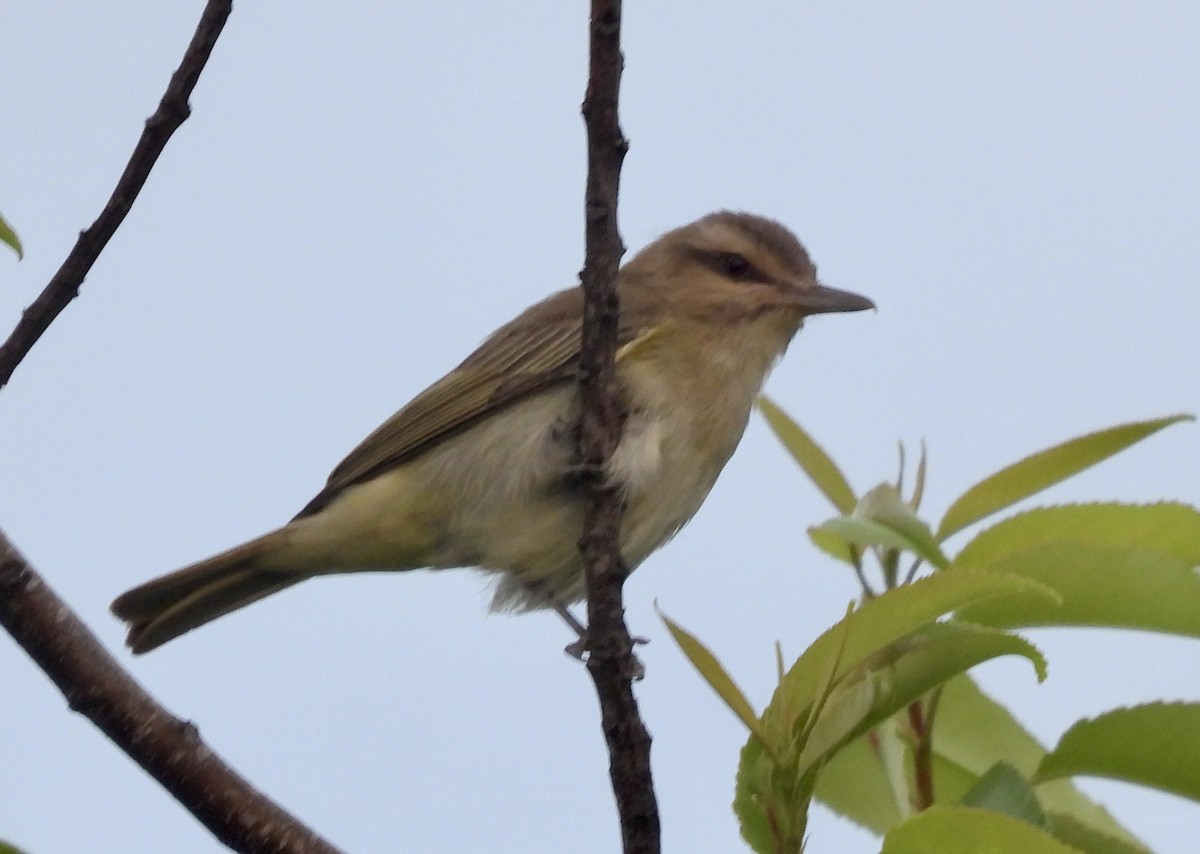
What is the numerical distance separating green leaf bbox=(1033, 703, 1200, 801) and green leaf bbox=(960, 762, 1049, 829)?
0.16 meters

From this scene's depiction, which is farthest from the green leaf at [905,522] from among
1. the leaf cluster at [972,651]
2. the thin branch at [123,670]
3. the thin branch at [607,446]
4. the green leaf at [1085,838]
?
the thin branch at [123,670]

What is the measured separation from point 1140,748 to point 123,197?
79.4 inches

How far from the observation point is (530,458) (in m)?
4.48

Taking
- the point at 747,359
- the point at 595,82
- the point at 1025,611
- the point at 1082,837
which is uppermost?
the point at 747,359

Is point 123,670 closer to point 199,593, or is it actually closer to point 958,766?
point 958,766

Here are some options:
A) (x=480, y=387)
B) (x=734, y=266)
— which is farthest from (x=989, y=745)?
(x=734, y=266)

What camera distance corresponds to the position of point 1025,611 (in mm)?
2295

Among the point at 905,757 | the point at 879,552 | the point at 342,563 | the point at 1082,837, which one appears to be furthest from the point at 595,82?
the point at 342,563

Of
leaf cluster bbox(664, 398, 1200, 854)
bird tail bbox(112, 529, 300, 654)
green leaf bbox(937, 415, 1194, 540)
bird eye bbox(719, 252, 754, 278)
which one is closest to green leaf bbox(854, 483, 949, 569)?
leaf cluster bbox(664, 398, 1200, 854)

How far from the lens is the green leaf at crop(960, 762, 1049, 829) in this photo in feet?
6.75

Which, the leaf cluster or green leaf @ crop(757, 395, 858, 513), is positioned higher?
green leaf @ crop(757, 395, 858, 513)

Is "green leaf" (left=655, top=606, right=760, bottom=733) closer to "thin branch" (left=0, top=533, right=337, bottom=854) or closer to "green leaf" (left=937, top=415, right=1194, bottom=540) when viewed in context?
"green leaf" (left=937, top=415, right=1194, bottom=540)

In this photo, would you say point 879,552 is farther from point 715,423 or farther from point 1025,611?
point 715,423

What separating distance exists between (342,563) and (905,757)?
2.84 meters
